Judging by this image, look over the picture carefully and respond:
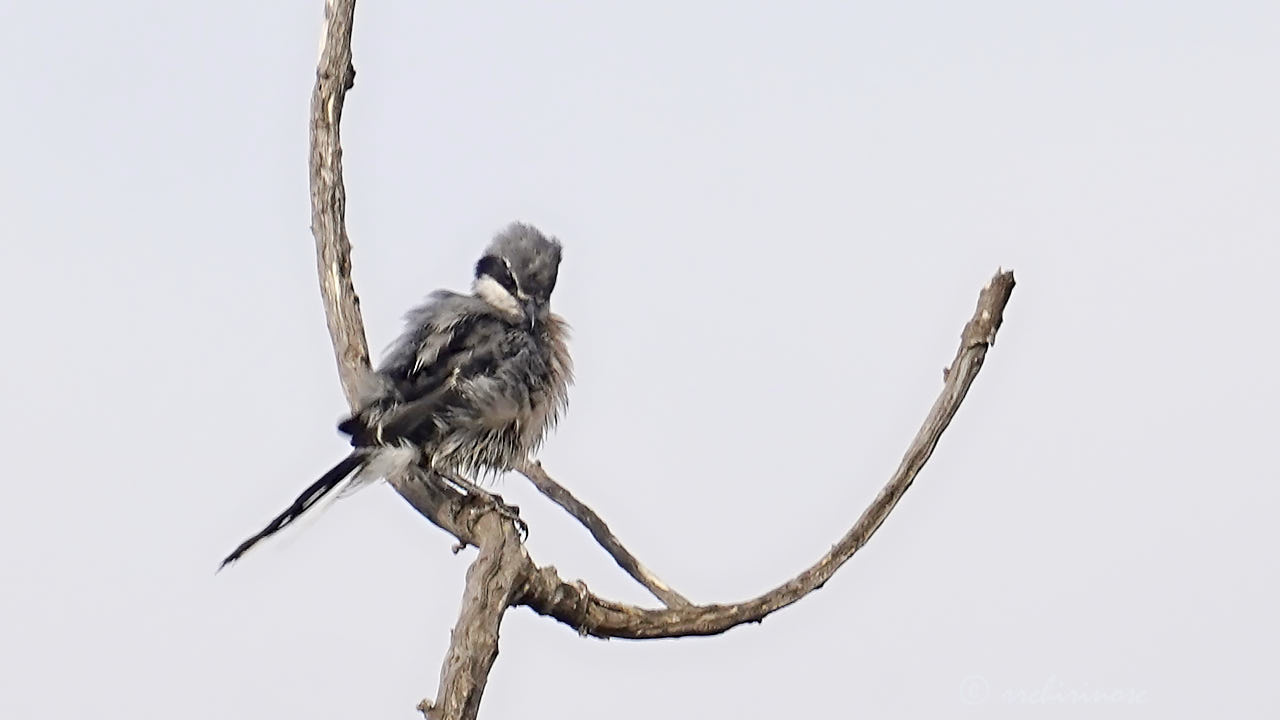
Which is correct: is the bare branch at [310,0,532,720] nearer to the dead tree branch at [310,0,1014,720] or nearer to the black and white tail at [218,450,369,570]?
the dead tree branch at [310,0,1014,720]

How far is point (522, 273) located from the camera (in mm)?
3770

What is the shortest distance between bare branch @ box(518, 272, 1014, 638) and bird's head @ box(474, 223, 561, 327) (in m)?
0.96

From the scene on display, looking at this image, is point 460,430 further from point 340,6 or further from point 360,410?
point 340,6

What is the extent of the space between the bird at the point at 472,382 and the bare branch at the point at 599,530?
0.36 ft

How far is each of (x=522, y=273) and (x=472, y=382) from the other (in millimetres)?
387

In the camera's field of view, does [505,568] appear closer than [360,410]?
Yes

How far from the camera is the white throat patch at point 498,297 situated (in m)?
3.75

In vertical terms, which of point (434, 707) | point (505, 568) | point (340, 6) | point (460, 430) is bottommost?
point (434, 707)

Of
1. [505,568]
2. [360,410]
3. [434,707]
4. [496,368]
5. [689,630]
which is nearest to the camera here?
[434,707]

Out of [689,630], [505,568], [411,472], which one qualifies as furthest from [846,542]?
[411,472]

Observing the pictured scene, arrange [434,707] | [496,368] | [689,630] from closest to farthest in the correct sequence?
1. [434,707]
2. [689,630]
3. [496,368]

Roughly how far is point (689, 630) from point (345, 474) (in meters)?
0.79

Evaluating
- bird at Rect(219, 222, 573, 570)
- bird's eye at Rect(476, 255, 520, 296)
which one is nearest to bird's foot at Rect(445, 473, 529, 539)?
bird at Rect(219, 222, 573, 570)

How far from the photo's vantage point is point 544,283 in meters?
3.78
